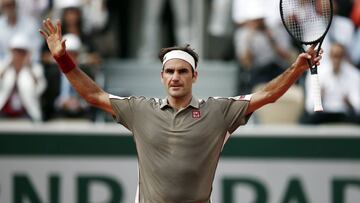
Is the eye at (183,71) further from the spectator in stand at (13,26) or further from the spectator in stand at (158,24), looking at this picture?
the spectator in stand at (158,24)

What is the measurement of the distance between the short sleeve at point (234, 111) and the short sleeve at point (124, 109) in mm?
553

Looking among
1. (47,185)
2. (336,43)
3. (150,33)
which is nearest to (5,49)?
(150,33)

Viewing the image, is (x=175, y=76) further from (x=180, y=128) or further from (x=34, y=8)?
(x=34, y=8)

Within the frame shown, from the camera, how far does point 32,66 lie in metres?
11.1

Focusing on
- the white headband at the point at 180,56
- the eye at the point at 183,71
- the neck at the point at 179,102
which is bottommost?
the neck at the point at 179,102

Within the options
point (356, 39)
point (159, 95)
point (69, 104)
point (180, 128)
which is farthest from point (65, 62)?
point (159, 95)

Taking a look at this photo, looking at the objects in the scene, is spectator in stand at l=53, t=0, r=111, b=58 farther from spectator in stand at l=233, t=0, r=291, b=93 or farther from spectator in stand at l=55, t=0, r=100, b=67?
spectator in stand at l=233, t=0, r=291, b=93

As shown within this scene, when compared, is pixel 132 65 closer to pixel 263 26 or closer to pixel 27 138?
pixel 263 26

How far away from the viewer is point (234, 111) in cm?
649

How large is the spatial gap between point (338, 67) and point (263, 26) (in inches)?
48.7

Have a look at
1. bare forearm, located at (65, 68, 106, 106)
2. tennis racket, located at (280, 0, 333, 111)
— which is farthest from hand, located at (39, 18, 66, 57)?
tennis racket, located at (280, 0, 333, 111)

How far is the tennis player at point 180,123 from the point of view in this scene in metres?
6.32

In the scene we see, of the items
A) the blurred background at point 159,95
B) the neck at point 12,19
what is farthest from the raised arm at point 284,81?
the neck at point 12,19

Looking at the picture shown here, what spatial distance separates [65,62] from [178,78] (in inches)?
28.3
